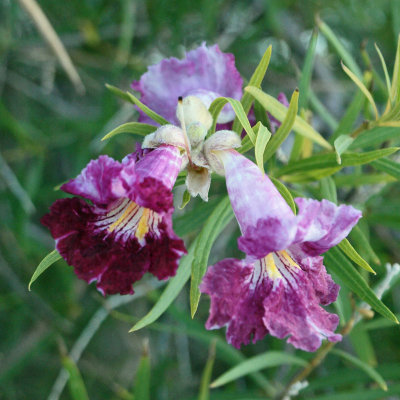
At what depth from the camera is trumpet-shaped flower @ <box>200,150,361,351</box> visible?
80 cm

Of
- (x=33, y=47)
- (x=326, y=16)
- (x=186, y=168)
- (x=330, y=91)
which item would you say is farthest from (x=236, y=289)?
(x=326, y=16)

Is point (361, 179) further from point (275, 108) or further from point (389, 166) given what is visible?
point (275, 108)

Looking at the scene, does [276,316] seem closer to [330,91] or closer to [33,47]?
[330,91]

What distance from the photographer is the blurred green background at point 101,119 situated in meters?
2.07

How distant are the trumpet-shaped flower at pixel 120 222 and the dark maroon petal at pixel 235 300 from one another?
91mm

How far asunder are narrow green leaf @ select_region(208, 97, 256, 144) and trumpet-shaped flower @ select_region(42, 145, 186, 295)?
5.0 inches

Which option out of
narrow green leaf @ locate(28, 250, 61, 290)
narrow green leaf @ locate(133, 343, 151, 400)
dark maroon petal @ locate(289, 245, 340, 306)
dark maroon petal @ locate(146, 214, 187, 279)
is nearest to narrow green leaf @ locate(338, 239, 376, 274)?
dark maroon petal @ locate(289, 245, 340, 306)

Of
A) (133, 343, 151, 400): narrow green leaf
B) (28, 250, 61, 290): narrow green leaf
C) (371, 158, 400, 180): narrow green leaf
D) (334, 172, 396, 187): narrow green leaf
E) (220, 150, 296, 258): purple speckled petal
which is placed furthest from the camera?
(133, 343, 151, 400): narrow green leaf

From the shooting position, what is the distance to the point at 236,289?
2.83ft

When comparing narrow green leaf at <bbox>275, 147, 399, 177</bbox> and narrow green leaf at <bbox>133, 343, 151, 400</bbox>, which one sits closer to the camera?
narrow green leaf at <bbox>275, 147, 399, 177</bbox>

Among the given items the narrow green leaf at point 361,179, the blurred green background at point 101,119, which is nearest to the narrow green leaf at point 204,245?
the narrow green leaf at point 361,179

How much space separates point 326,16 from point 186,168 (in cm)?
206

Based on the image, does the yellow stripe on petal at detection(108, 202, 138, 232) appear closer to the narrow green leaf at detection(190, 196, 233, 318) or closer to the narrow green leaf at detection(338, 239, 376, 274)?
the narrow green leaf at detection(190, 196, 233, 318)

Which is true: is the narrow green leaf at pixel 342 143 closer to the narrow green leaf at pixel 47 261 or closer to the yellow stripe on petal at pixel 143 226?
the yellow stripe on petal at pixel 143 226
